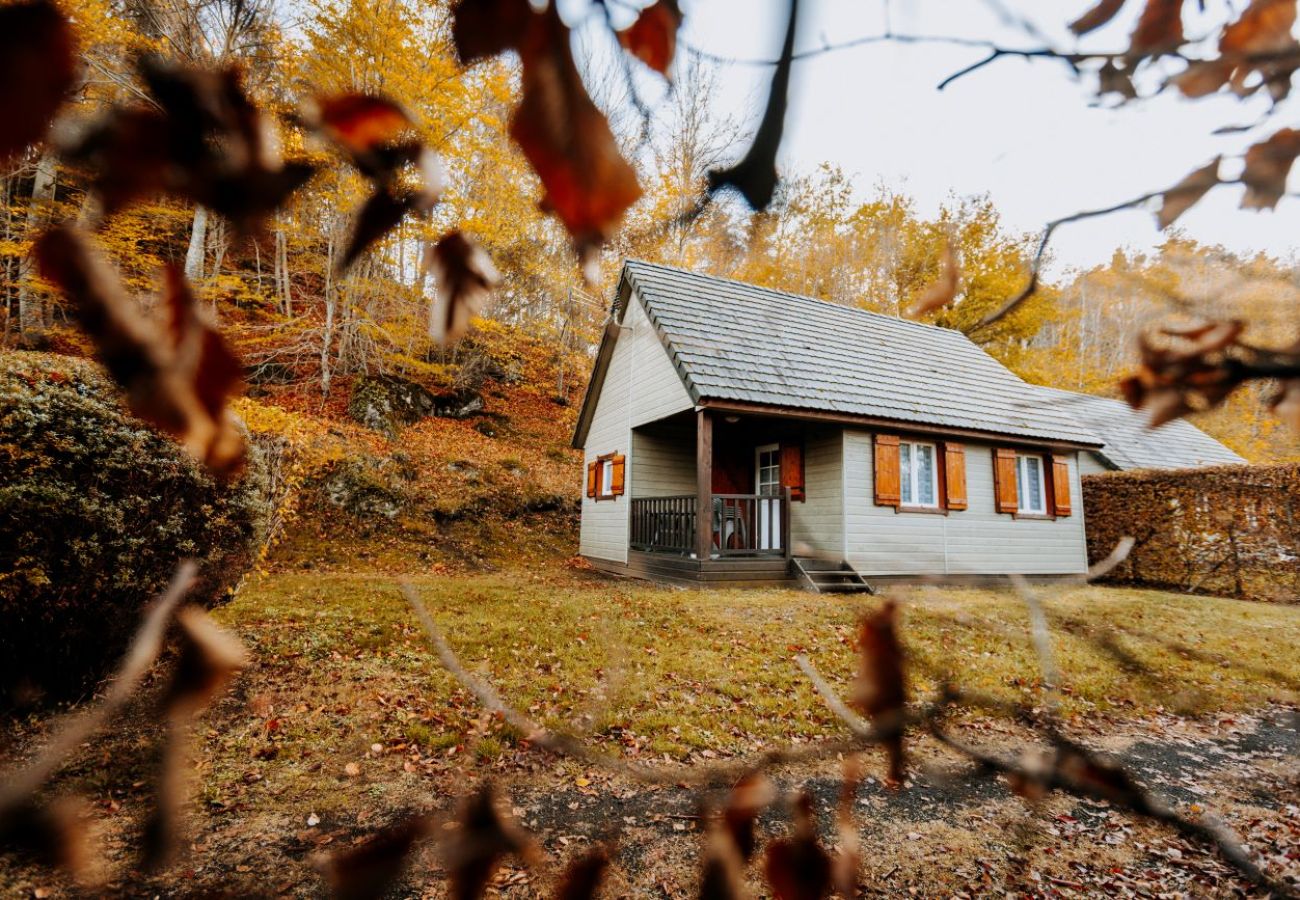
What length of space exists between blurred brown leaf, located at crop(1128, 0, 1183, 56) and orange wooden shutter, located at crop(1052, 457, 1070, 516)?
44.8 feet

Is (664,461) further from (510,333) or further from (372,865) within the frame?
(372,865)

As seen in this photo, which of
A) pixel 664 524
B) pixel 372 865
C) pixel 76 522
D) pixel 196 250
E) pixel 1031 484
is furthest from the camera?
pixel 1031 484

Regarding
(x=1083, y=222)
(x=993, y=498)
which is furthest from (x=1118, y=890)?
(x=993, y=498)

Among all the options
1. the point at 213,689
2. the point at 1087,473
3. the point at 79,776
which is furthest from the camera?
the point at 1087,473

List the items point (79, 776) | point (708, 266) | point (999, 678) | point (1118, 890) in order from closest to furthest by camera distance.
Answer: point (708, 266), point (1118, 890), point (79, 776), point (999, 678)

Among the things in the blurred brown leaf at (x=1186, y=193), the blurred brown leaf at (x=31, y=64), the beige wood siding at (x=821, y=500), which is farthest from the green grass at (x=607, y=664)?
the beige wood siding at (x=821, y=500)

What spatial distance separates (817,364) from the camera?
10.9 m

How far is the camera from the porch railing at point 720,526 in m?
9.93

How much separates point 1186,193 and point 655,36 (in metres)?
0.80

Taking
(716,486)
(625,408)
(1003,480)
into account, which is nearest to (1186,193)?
(716,486)

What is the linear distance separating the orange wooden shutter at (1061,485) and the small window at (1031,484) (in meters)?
0.20

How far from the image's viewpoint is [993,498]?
1159 centimetres

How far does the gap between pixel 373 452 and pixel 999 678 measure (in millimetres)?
12074

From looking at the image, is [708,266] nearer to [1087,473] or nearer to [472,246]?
[472,246]
